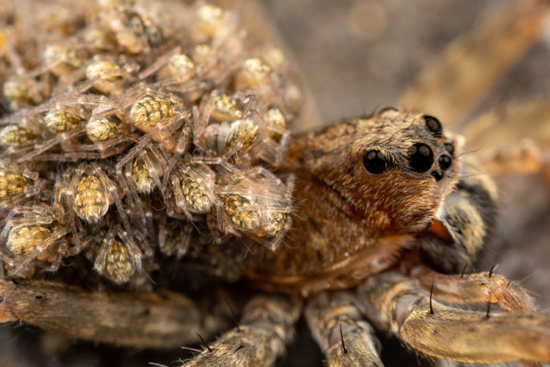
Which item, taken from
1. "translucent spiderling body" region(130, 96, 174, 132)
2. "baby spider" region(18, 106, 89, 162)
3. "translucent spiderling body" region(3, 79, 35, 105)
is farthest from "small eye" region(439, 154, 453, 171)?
"translucent spiderling body" region(3, 79, 35, 105)

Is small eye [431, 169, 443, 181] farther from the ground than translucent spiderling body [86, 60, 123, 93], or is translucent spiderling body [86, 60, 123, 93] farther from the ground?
small eye [431, 169, 443, 181]

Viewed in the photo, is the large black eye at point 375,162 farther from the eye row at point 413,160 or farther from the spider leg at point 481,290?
the spider leg at point 481,290

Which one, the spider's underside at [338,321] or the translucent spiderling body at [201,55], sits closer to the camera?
the spider's underside at [338,321]

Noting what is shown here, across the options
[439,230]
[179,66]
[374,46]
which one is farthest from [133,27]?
[374,46]

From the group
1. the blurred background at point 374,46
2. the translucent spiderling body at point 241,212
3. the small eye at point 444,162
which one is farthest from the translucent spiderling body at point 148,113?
the blurred background at point 374,46

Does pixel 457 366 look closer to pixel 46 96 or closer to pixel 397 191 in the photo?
pixel 397 191

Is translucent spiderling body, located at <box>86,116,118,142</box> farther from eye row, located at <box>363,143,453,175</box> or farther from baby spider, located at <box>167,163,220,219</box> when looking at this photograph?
eye row, located at <box>363,143,453,175</box>
